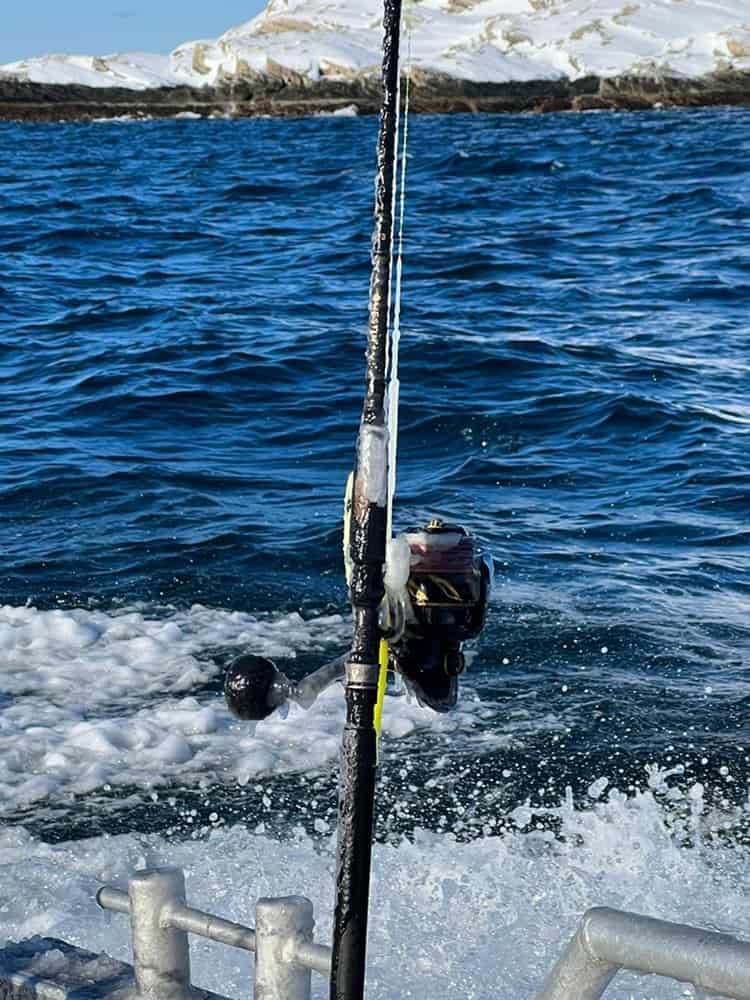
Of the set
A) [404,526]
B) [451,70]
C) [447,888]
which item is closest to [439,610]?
[447,888]

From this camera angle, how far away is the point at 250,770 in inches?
207

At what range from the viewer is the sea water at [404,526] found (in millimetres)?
4453

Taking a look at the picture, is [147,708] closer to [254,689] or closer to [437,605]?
[437,605]

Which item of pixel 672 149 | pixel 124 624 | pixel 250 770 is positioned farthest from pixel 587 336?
pixel 672 149

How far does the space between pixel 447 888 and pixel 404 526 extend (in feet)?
14.4

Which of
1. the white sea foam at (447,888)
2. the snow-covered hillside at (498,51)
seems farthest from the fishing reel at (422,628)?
the snow-covered hillside at (498,51)

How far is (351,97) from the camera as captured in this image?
211 ft

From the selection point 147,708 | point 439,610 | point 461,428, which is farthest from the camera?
point 461,428

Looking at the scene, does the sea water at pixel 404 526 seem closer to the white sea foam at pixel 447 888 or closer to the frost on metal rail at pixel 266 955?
the white sea foam at pixel 447 888

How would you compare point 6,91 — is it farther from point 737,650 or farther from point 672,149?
point 737,650

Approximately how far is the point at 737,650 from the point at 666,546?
64.0 inches

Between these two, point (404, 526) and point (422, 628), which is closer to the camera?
point (422, 628)

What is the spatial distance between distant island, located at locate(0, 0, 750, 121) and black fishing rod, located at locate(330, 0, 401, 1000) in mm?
57719

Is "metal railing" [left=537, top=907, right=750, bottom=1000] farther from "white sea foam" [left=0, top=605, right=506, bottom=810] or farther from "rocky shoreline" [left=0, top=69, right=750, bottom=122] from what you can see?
"rocky shoreline" [left=0, top=69, right=750, bottom=122]
